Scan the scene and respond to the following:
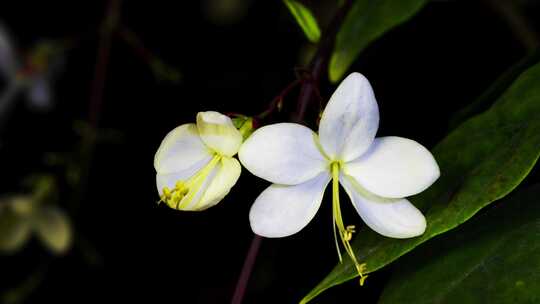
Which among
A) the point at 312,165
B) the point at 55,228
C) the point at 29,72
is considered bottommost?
the point at 55,228

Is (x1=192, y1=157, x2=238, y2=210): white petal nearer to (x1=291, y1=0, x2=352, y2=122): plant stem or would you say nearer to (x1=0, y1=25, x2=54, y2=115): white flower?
(x1=291, y1=0, x2=352, y2=122): plant stem

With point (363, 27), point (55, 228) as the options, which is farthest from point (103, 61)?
point (363, 27)

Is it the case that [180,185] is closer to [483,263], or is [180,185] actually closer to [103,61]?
[483,263]

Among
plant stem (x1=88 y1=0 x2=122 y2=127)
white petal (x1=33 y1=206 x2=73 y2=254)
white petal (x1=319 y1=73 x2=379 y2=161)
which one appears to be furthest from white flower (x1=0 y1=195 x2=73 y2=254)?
white petal (x1=319 y1=73 x2=379 y2=161)

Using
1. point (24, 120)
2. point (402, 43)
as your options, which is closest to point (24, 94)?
point (24, 120)

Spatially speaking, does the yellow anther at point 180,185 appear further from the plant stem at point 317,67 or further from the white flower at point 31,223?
the white flower at point 31,223

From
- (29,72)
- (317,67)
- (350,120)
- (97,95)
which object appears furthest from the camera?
(29,72)

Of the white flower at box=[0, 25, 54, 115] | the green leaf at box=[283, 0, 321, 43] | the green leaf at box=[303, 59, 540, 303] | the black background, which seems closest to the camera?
the green leaf at box=[303, 59, 540, 303]
